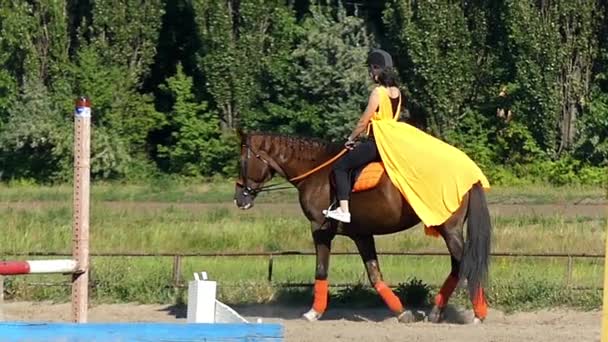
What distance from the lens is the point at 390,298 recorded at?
43.1 feet

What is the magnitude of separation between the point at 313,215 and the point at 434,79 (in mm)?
22398

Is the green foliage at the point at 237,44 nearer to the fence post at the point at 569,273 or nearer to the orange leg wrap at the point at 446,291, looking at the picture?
the fence post at the point at 569,273

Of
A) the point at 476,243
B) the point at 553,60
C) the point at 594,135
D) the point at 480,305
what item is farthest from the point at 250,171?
the point at 594,135

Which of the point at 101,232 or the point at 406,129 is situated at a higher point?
the point at 406,129

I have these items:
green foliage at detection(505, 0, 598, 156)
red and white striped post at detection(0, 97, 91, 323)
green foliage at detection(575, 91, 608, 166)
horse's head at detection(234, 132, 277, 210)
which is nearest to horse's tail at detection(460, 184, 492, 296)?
horse's head at detection(234, 132, 277, 210)

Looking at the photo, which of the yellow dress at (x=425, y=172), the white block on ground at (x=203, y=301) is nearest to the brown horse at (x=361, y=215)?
the yellow dress at (x=425, y=172)

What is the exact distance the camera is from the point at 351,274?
16203 millimetres

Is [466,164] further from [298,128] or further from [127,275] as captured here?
[298,128]

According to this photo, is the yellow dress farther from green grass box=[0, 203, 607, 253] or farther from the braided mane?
green grass box=[0, 203, 607, 253]

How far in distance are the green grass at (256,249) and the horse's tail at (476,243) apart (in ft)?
4.58

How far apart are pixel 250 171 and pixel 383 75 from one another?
1.66 metres

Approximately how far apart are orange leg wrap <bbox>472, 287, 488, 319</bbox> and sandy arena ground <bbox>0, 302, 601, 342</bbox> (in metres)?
0.11

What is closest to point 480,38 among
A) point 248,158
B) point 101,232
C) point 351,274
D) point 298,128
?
point 298,128

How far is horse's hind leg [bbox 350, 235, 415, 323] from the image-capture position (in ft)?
43.2
